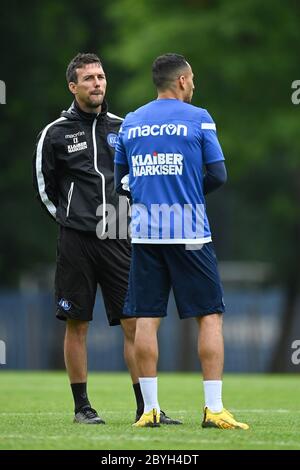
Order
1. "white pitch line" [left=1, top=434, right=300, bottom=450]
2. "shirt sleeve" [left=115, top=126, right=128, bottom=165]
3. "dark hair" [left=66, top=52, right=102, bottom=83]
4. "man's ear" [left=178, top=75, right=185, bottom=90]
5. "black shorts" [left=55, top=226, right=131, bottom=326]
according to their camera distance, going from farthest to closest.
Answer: "dark hair" [left=66, top=52, right=102, bottom=83] → "black shorts" [left=55, top=226, right=131, bottom=326] → "shirt sleeve" [left=115, top=126, right=128, bottom=165] → "man's ear" [left=178, top=75, right=185, bottom=90] → "white pitch line" [left=1, top=434, right=300, bottom=450]

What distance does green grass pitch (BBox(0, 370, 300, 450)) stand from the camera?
24.0ft

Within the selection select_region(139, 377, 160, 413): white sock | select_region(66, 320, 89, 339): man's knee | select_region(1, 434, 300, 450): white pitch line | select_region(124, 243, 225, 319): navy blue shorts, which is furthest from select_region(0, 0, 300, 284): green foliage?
select_region(1, 434, 300, 450): white pitch line

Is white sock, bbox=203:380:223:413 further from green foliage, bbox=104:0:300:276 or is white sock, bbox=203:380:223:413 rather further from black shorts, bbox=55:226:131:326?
green foliage, bbox=104:0:300:276

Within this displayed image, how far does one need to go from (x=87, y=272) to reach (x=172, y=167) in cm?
128

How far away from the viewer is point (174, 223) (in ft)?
27.1

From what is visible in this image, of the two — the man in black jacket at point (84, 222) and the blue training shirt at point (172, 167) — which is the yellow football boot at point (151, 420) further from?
the blue training shirt at point (172, 167)

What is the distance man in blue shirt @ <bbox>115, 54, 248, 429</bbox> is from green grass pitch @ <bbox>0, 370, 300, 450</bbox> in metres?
0.39

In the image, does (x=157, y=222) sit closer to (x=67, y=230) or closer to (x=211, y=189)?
(x=211, y=189)

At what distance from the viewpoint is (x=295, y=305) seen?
108ft

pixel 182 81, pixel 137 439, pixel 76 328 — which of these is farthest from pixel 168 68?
pixel 137 439

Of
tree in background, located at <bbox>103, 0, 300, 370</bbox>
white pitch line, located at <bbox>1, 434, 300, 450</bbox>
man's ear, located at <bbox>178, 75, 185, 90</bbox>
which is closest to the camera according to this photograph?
white pitch line, located at <bbox>1, 434, 300, 450</bbox>

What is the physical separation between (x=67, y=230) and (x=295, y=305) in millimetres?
24119

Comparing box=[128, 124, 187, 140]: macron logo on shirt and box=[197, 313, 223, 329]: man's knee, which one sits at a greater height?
box=[128, 124, 187, 140]: macron logo on shirt

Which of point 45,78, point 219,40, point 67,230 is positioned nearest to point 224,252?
point 45,78
